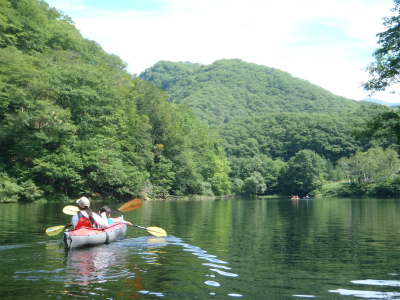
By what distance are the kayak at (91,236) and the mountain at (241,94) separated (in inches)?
5275

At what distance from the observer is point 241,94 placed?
18188cm

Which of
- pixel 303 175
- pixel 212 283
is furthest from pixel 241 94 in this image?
pixel 212 283

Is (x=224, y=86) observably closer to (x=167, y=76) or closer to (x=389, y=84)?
(x=167, y=76)

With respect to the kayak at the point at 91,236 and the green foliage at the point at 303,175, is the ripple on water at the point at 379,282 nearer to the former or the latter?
the kayak at the point at 91,236

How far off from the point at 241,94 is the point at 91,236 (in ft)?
570

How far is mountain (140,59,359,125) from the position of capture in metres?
159

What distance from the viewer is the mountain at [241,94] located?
159m

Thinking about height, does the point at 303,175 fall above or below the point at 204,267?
above

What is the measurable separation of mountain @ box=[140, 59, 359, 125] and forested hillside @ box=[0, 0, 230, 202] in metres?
93.7

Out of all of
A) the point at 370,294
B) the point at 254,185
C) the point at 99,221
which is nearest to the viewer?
the point at 370,294

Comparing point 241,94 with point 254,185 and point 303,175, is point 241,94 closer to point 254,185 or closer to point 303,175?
point 303,175

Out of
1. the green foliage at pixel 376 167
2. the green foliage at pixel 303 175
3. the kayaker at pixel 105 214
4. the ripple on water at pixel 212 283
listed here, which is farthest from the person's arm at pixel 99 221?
the green foliage at pixel 303 175

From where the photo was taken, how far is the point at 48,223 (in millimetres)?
17734

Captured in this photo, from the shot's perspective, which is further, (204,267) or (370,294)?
(204,267)
